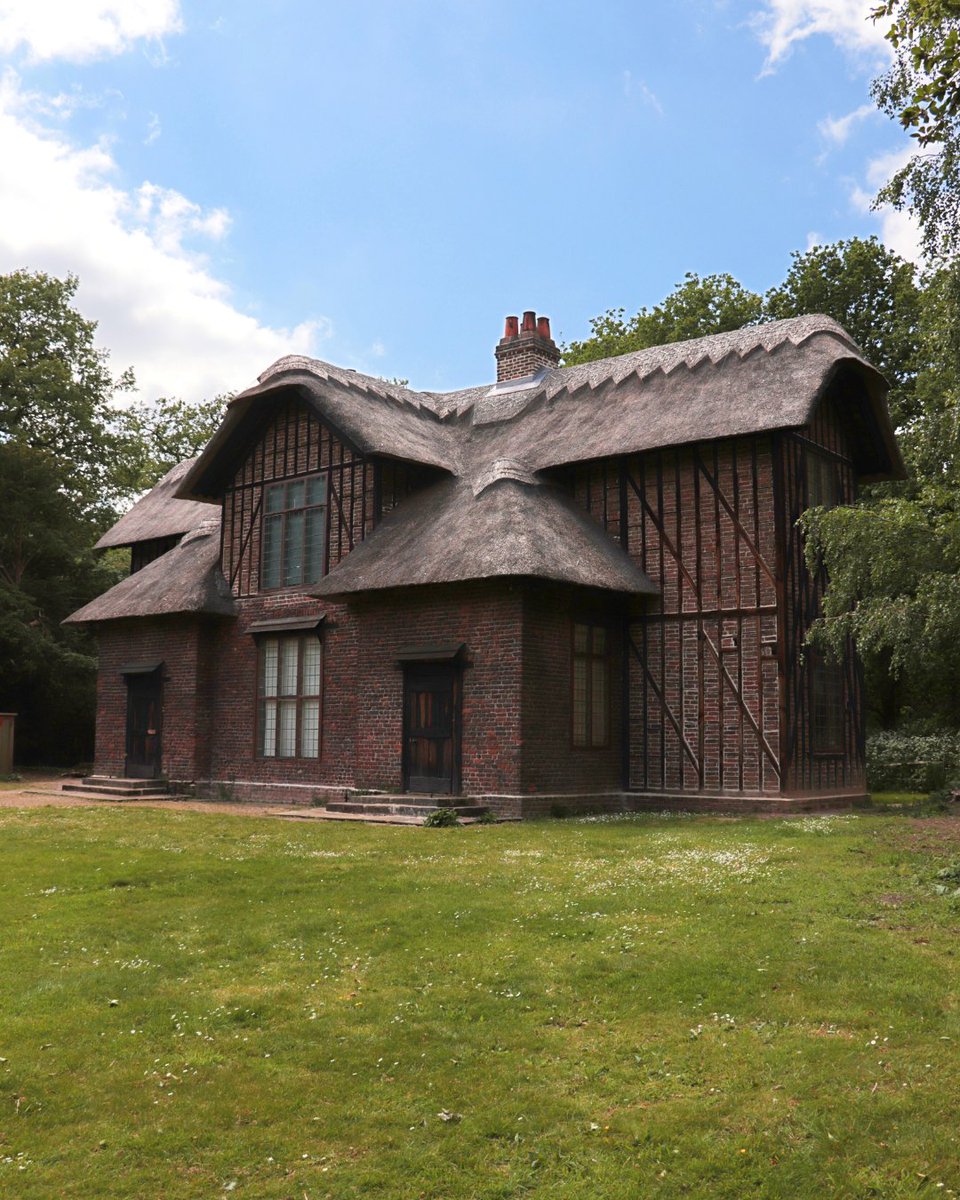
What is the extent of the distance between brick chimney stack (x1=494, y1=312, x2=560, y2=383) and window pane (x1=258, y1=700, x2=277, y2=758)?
354 inches

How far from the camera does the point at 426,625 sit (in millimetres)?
19547

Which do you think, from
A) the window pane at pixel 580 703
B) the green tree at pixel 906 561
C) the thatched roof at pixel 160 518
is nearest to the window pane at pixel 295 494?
Result: the thatched roof at pixel 160 518

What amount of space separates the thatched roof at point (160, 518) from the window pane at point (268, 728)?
6.69m

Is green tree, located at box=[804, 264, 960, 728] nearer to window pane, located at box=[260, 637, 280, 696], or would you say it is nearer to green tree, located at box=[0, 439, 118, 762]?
window pane, located at box=[260, 637, 280, 696]

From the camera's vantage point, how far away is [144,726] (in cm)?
2494

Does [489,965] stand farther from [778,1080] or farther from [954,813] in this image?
[954,813]

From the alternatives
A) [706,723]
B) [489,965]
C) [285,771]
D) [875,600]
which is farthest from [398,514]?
[489,965]

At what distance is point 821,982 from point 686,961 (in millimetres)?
903

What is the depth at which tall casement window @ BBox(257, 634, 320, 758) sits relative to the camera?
22000mm

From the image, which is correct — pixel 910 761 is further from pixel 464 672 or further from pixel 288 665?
pixel 288 665

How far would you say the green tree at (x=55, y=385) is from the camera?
36344mm

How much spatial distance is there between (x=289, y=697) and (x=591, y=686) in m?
6.21

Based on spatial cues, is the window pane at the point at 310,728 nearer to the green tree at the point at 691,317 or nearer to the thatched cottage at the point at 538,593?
the thatched cottage at the point at 538,593

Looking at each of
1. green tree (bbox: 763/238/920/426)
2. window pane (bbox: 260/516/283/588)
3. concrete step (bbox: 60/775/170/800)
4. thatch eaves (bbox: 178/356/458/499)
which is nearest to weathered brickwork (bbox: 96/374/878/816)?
thatch eaves (bbox: 178/356/458/499)
